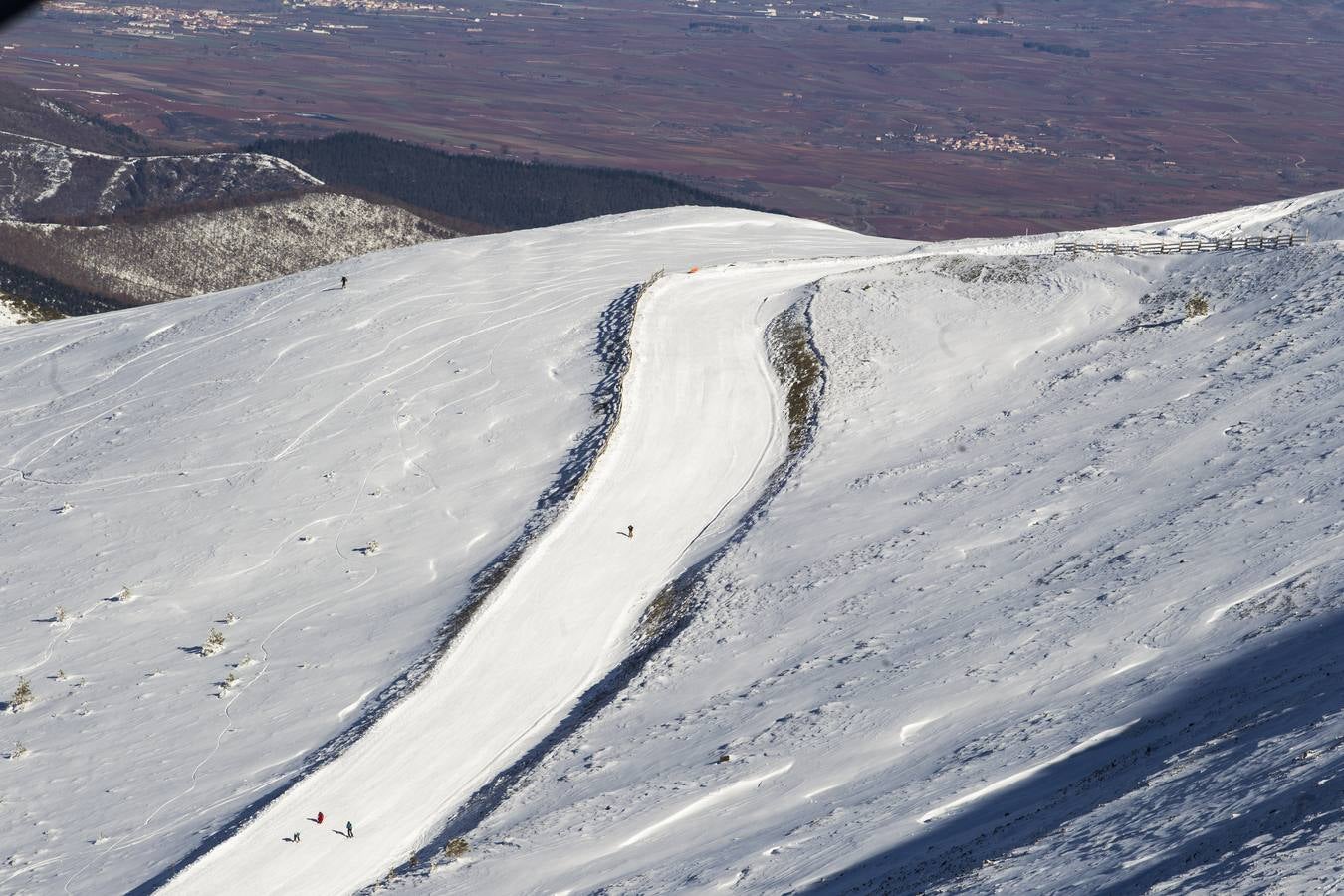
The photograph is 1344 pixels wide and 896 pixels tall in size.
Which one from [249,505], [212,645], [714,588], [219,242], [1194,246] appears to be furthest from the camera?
[219,242]

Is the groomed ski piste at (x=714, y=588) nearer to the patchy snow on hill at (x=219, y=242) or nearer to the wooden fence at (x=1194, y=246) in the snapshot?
the wooden fence at (x=1194, y=246)

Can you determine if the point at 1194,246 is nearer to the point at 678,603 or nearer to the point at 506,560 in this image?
the point at 678,603

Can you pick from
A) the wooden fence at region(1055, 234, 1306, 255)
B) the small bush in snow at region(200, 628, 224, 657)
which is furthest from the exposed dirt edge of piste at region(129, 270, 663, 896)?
the wooden fence at region(1055, 234, 1306, 255)

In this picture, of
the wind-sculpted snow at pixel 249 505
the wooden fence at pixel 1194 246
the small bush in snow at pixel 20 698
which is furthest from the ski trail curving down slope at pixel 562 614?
the wooden fence at pixel 1194 246

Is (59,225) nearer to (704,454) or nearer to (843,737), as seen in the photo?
(704,454)

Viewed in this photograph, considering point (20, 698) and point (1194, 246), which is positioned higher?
point (1194, 246)

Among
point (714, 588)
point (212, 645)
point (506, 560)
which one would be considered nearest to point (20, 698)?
point (212, 645)
